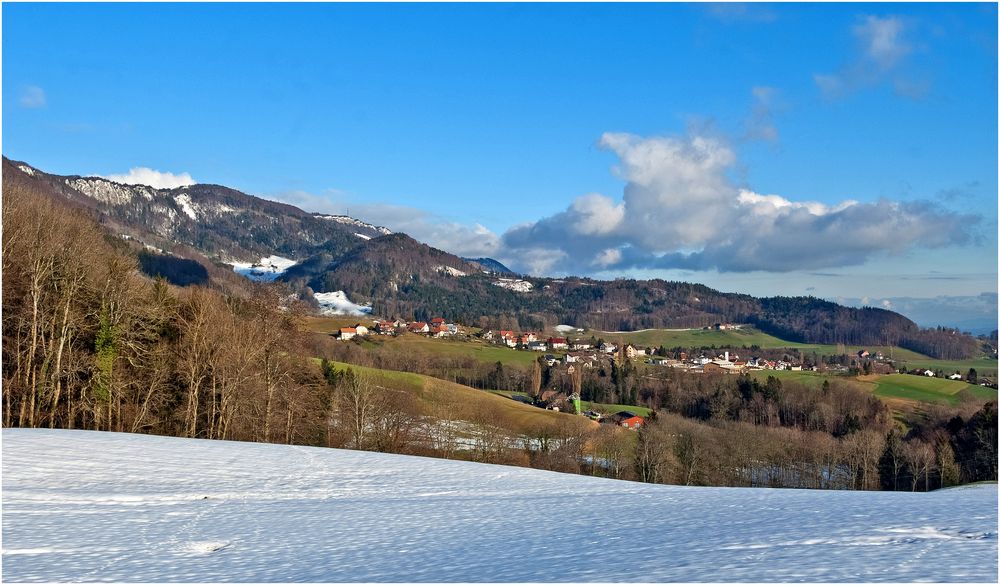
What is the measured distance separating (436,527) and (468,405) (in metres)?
51.9

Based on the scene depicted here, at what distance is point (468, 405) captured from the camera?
215ft

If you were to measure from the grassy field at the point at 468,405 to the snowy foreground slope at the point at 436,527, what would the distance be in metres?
31.7

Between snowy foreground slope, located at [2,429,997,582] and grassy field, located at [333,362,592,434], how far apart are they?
31.7 metres

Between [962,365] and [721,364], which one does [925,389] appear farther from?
[962,365]

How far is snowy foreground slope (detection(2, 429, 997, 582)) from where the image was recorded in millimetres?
9734

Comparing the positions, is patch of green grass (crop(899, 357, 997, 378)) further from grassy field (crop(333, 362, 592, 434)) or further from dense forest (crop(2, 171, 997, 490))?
grassy field (crop(333, 362, 592, 434))

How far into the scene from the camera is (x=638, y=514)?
49.9ft

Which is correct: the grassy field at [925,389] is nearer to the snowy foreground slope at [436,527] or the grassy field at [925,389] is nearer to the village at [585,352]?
the village at [585,352]

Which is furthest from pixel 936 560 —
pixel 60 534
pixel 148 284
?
pixel 148 284

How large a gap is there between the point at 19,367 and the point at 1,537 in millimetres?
22452

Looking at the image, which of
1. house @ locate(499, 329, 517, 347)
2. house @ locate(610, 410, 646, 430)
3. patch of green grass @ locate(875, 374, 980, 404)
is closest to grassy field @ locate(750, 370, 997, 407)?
A: patch of green grass @ locate(875, 374, 980, 404)

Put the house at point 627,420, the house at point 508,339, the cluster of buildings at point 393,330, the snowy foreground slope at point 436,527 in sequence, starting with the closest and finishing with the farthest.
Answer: the snowy foreground slope at point 436,527 → the house at point 627,420 → the cluster of buildings at point 393,330 → the house at point 508,339

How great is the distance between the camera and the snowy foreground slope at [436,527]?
9.73 meters

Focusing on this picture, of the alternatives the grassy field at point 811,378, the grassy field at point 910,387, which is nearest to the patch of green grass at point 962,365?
the grassy field at point 910,387
